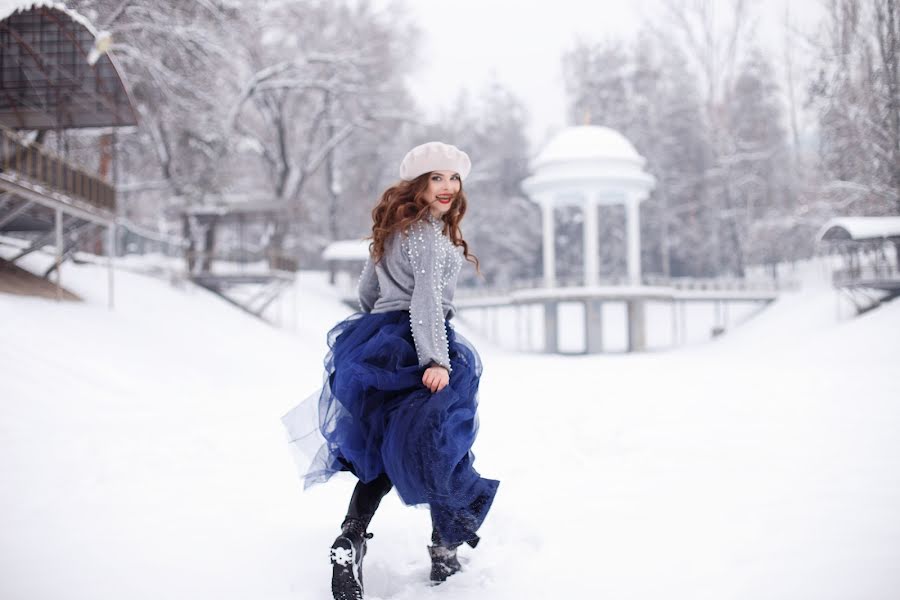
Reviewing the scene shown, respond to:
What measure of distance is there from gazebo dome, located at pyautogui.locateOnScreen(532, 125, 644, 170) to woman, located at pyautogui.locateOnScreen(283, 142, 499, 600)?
24288 millimetres

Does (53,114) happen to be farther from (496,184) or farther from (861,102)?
(496,184)

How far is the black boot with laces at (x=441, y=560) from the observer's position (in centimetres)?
323

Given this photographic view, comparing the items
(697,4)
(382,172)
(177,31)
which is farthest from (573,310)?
(177,31)

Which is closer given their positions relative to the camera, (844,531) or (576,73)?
(844,531)

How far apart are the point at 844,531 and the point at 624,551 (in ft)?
3.34

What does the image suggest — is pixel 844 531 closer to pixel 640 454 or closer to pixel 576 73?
pixel 640 454

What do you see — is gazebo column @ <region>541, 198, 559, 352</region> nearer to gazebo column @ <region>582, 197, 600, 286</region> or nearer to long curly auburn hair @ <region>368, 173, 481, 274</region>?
gazebo column @ <region>582, 197, 600, 286</region>

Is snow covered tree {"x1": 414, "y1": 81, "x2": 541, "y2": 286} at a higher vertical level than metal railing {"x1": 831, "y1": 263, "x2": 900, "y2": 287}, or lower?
higher

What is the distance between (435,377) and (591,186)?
24818mm

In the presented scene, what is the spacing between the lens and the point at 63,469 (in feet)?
16.1

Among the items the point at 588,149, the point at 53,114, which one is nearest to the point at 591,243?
the point at 588,149

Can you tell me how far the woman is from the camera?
304cm

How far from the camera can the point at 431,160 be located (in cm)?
338

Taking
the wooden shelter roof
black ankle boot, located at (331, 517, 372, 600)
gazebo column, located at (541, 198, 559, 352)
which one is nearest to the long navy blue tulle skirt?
black ankle boot, located at (331, 517, 372, 600)
